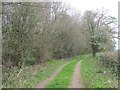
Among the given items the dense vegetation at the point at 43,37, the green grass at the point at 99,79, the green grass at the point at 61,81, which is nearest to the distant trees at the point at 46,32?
the dense vegetation at the point at 43,37

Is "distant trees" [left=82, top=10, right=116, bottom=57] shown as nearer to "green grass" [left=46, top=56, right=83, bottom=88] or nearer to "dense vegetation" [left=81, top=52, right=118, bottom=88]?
"dense vegetation" [left=81, top=52, right=118, bottom=88]

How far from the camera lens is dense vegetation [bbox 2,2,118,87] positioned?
1952cm

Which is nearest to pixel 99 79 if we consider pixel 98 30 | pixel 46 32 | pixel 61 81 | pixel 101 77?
pixel 101 77

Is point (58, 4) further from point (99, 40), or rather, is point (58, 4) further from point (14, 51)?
point (14, 51)

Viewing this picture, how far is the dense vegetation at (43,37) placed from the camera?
64.0ft

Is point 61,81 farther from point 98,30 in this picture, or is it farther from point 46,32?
point 98,30

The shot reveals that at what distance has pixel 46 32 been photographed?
3488 centimetres

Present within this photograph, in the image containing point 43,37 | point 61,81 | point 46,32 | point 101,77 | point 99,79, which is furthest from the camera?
point 46,32

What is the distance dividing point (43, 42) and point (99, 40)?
22.0m

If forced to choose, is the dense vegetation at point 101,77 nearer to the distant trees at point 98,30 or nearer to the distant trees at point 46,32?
the distant trees at point 46,32

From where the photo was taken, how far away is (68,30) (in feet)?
180

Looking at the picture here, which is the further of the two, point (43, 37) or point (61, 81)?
point (43, 37)

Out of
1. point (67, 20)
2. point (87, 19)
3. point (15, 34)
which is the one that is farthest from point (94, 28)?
point (15, 34)

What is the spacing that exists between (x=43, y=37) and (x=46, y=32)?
1434mm
